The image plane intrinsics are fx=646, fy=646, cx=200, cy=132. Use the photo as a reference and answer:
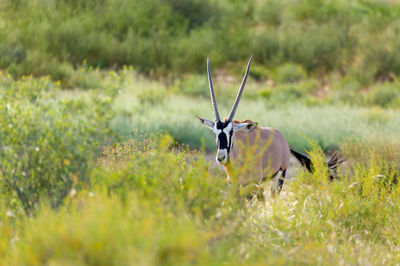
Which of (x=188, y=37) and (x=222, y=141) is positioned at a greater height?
(x=222, y=141)

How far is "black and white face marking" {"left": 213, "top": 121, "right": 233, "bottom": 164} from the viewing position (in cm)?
549

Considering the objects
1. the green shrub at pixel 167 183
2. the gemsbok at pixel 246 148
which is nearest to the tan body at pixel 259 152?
the gemsbok at pixel 246 148

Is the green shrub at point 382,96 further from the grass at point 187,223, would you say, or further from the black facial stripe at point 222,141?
the black facial stripe at point 222,141

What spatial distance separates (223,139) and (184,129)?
638cm

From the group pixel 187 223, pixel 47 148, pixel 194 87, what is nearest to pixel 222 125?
pixel 47 148

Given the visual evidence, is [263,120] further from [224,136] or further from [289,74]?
[289,74]

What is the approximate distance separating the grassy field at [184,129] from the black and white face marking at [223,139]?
0.83 ft

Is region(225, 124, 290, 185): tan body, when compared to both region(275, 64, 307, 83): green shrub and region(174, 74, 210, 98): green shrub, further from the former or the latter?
region(275, 64, 307, 83): green shrub

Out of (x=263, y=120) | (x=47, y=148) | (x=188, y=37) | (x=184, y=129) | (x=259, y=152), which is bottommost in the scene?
(x=188, y=37)

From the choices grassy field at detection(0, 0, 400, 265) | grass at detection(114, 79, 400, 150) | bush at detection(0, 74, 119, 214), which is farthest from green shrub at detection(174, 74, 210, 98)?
bush at detection(0, 74, 119, 214)

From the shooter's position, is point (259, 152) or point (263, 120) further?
point (263, 120)

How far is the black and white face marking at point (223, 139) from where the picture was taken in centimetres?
549

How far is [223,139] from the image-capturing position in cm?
557

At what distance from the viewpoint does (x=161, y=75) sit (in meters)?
22.3
